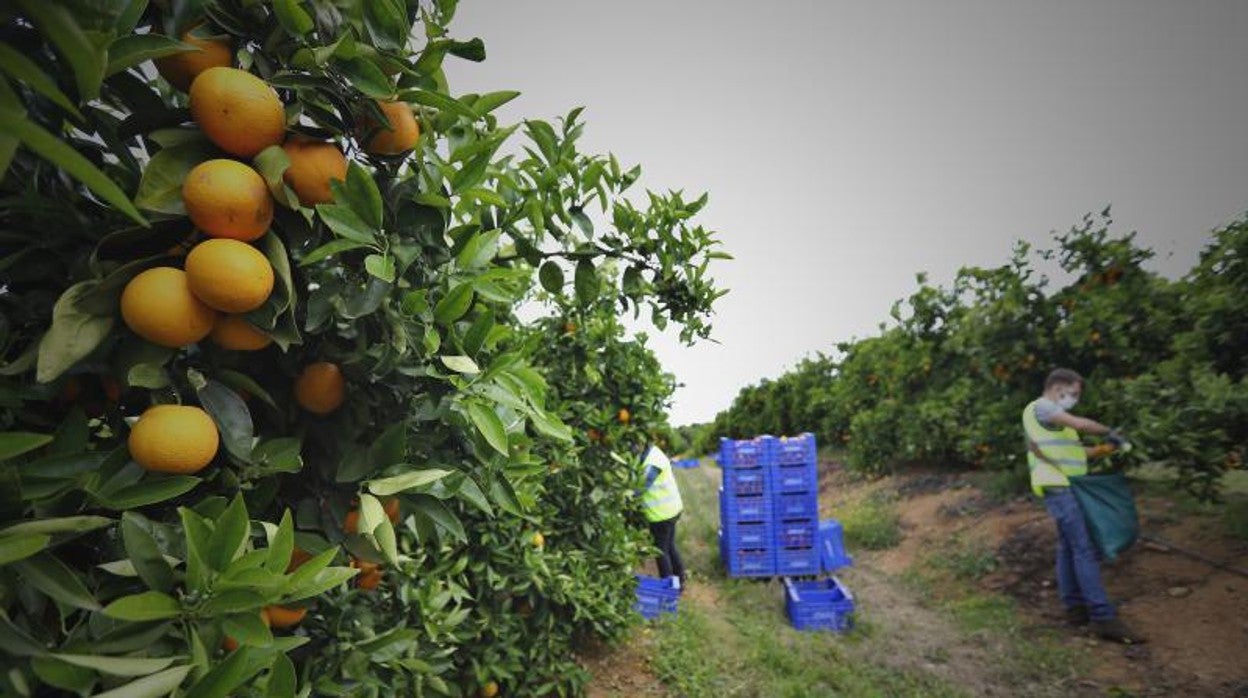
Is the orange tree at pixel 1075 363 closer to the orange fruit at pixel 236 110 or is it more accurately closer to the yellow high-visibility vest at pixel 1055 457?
the yellow high-visibility vest at pixel 1055 457

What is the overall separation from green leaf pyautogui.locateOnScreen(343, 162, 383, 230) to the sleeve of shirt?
5.65 metres

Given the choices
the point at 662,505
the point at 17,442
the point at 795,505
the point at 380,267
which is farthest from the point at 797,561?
the point at 17,442

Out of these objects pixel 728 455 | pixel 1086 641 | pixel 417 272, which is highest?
pixel 417 272

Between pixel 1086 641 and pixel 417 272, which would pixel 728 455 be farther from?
pixel 417 272

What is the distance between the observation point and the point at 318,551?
3.17 feet

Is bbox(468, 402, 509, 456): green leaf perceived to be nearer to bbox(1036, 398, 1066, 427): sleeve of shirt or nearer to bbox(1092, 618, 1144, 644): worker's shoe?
bbox(1036, 398, 1066, 427): sleeve of shirt

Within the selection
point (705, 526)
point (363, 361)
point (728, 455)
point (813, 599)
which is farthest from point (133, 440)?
point (705, 526)

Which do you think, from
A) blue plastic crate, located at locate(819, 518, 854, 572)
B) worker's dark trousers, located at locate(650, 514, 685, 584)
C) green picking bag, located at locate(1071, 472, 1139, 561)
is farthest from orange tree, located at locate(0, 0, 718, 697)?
blue plastic crate, located at locate(819, 518, 854, 572)

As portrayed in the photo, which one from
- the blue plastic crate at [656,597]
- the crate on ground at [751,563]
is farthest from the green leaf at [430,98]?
the crate on ground at [751,563]

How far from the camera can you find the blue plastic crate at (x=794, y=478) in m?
5.97

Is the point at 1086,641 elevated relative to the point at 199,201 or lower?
lower

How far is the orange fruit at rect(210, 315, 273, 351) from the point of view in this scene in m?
0.84

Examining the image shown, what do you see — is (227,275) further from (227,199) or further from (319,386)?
(319,386)

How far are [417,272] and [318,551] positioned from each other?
1.67 feet
